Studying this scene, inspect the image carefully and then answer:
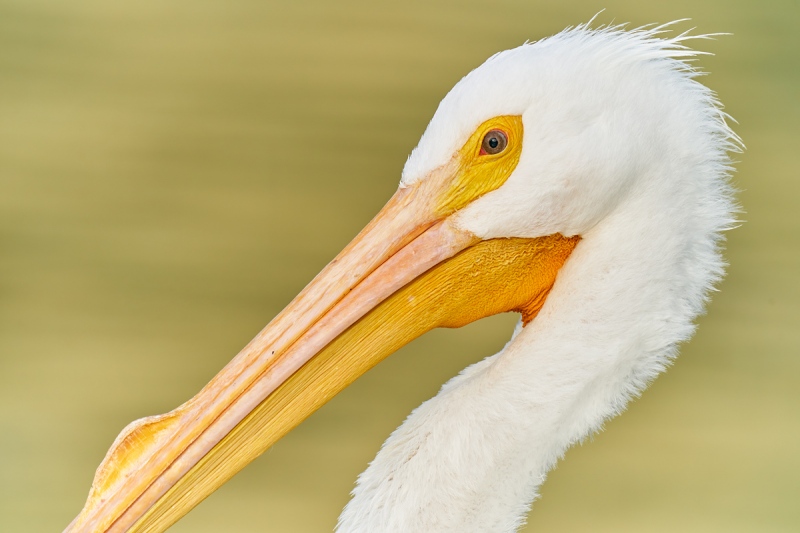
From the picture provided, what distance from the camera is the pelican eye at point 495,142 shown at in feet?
4.44

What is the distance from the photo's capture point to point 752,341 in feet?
11.6

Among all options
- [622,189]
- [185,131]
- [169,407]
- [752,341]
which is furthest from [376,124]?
[622,189]

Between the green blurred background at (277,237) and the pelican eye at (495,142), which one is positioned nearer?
the pelican eye at (495,142)

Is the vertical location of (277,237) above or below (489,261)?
above

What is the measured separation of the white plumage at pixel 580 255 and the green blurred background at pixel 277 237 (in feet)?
6.52

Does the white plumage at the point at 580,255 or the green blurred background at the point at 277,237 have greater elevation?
the green blurred background at the point at 277,237

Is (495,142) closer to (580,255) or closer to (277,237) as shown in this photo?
(580,255)

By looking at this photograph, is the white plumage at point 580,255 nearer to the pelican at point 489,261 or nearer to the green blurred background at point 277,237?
the pelican at point 489,261

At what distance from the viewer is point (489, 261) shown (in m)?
1.44

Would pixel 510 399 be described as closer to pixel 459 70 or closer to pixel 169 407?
pixel 169 407

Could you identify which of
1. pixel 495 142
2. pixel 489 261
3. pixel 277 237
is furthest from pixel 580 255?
pixel 277 237

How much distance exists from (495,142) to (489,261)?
229 mm

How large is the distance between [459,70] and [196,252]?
1.54 meters

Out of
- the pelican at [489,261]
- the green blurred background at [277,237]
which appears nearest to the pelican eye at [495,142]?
the pelican at [489,261]
